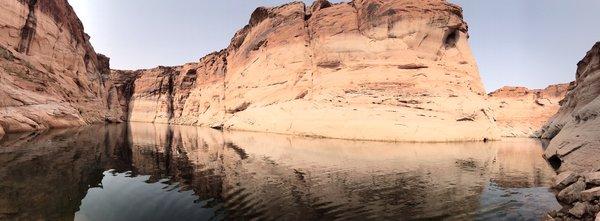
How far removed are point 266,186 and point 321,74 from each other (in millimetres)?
27589

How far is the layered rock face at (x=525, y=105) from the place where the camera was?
225 feet

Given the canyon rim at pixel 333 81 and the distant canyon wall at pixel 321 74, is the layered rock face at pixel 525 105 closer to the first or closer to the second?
the canyon rim at pixel 333 81

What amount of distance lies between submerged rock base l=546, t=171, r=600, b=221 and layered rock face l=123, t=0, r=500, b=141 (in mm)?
18888

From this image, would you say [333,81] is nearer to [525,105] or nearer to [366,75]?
[366,75]

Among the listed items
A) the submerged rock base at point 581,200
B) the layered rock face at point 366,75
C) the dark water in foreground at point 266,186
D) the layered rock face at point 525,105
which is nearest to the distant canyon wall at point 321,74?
the layered rock face at point 366,75

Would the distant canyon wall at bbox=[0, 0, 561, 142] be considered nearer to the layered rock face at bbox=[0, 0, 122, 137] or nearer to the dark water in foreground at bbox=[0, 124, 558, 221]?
the layered rock face at bbox=[0, 0, 122, 137]

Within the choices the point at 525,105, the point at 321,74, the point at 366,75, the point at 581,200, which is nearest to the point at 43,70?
the point at 321,74

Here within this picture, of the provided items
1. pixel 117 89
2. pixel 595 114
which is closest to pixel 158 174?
pixel 595 114

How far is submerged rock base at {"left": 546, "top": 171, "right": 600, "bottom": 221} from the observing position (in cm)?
845

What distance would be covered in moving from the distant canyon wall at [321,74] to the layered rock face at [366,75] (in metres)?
0.11

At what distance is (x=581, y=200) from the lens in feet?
31.1

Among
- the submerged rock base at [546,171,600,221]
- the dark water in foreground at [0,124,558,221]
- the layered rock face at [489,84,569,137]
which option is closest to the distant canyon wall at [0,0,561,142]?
the dark water in foreground at [0,124,558,221]

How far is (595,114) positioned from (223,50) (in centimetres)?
5924

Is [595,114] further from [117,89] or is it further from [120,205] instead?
[117,89]
